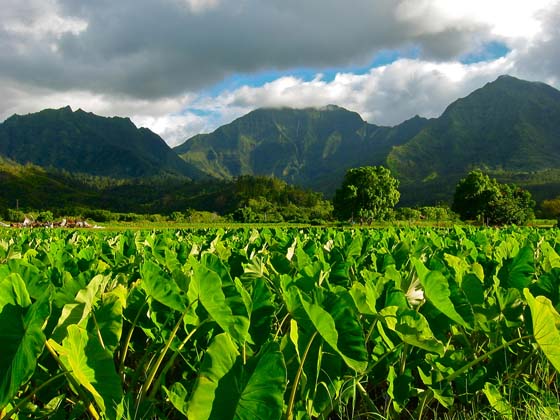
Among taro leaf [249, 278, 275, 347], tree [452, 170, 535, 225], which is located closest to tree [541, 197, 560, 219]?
tree [452, 170, 535, 225]

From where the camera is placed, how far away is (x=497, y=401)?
1.45m

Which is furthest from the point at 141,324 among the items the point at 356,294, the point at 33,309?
the point at 356,294

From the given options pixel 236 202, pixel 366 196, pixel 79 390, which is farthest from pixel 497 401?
pixel 236 202

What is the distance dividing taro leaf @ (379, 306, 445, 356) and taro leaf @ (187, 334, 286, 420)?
518 millimetres

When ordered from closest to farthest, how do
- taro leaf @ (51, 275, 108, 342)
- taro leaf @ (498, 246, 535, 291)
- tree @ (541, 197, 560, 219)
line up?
taro leaf @ (51, 275, 108, 342) → taro leaf @ (498, 246, 535, 291) → tree @ (541, 197, 560, 219)

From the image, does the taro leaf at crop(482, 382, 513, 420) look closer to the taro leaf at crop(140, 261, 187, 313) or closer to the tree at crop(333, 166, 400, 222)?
the taro leaf at crop(140, 261, 187, 313)

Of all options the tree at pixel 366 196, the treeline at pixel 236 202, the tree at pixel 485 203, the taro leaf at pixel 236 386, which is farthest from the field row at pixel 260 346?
the tree at pixel 485 203

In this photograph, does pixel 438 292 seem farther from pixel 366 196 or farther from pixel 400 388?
pixel 366 196

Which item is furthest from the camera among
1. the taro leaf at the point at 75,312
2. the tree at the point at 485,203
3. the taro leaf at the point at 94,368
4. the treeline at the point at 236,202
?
the treeline at the point at 236,202

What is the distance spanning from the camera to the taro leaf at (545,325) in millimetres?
1163

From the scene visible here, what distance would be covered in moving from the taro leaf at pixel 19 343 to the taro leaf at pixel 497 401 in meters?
1.35

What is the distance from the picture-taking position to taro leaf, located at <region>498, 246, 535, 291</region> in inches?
82.0

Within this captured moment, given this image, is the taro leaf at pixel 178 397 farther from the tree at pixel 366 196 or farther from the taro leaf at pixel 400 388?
the tree at pixel 366 196

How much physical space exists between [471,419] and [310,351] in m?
0.70
